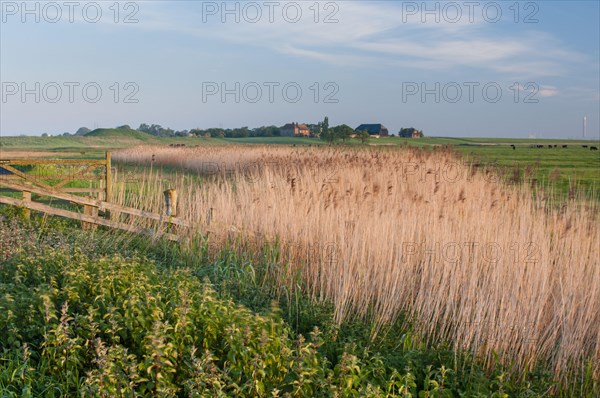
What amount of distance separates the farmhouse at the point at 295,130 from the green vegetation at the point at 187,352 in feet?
209

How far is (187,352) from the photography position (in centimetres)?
463

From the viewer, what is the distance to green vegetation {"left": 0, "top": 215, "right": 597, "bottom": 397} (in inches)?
167

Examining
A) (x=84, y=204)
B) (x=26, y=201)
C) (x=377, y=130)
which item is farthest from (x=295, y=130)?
(x=26, y=201)

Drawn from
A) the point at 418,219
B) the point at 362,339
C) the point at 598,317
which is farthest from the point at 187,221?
the point at 598,317

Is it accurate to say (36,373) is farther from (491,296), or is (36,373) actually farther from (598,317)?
(598,317)

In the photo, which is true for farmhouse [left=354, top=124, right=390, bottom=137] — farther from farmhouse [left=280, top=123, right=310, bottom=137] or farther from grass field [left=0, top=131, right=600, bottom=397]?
grass field [left=0, top=131, right=600, bottom=397]

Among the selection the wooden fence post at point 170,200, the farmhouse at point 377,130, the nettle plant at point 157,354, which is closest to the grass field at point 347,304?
the nettle plant at point 157,354

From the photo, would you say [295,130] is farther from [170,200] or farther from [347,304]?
[347,304]

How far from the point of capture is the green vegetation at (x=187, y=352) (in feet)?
13.9

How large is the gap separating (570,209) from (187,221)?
5.95m

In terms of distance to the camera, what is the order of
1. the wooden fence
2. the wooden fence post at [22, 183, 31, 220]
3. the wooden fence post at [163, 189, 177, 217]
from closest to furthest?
the wooden fence < the wooden fence post at [163, 189, 177, 217] < the wooden fence post at [22, 183, 31, 220]

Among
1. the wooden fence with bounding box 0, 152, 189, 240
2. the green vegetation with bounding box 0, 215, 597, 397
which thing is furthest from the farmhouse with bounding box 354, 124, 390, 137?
the green vegetation with bounding box 0, 215, 597, 397

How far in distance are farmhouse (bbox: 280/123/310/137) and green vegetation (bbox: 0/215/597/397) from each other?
209 ft

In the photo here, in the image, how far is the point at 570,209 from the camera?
8836 mm
